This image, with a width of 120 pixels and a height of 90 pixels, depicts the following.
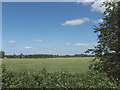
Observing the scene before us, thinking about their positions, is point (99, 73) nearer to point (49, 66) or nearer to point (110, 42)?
point (110, 42)

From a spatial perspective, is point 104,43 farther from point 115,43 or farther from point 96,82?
point 96,82

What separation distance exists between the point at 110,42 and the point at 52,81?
221 cm

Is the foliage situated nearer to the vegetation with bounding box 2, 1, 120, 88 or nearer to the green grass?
the vegetation with bounding box 2, 1, 120, 88

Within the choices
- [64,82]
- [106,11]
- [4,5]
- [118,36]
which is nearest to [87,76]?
[64,82]

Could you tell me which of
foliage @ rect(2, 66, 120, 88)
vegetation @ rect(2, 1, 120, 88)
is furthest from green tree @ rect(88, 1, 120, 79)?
foliage @ rect(2, 66, 120, 88)

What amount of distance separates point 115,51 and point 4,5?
12.5 ft

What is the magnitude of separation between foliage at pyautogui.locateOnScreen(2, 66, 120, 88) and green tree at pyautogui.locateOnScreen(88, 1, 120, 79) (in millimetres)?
708

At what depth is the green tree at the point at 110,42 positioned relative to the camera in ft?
13.9

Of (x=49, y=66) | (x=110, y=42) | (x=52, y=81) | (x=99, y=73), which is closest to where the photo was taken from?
(x=52, y=81)

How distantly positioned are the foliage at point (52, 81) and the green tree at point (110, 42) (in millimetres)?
708

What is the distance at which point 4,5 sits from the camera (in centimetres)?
425

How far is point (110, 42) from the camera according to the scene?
14.1 feet

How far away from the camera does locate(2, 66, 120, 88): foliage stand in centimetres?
326

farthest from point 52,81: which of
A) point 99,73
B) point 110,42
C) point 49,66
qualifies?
point 49,66
